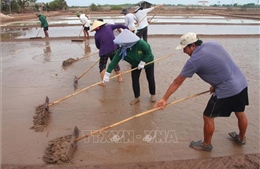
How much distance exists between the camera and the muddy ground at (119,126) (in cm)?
295

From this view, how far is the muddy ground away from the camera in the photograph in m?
2.95

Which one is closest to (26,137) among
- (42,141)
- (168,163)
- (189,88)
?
(42,141)

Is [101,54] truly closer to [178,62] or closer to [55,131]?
[55,131]

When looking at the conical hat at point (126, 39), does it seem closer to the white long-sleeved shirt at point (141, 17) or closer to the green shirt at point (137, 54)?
the green shirt at point (137, 54)

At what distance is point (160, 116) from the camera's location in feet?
13.3

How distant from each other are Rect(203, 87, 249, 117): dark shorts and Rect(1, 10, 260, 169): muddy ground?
558 millimetres

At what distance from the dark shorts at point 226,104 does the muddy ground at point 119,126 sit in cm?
56

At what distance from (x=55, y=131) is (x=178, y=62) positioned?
15.8 ft

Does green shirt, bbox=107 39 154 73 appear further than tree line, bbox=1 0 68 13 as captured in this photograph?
No

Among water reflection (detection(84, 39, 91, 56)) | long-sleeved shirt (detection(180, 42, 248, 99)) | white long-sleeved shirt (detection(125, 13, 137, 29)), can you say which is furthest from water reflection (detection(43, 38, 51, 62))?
long-sleeved shirt (detection(180, 42, 248, 99))

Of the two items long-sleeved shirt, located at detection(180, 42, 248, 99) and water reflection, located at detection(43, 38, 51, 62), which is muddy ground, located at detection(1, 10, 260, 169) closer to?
long-sleeved shirt, located at detection(180, 42, 248, 99)

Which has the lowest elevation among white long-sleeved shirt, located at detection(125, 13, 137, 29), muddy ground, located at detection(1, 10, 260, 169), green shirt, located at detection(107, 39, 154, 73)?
muddy ground, located at detection(1, 10, 260, 169)

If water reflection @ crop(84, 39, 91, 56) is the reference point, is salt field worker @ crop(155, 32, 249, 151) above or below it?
above

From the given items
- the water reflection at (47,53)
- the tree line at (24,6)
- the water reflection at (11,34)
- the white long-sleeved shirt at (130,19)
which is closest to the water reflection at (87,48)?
the water reflection at (47,53)
